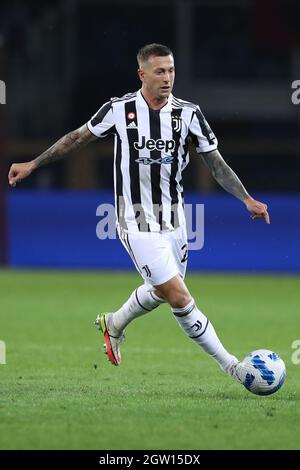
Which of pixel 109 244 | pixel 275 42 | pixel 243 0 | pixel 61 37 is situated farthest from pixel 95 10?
pixel 109 244

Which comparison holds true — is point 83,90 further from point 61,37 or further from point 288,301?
point 288,301

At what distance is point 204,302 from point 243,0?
1637 cm

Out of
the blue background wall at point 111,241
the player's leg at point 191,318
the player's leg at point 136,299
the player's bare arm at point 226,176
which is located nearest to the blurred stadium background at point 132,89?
the blue background wall at point 111,241

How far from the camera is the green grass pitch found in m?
5.71

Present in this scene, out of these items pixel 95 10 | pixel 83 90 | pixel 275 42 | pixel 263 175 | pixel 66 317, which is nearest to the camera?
pixel 66 317

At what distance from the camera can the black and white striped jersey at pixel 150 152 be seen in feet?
23.8

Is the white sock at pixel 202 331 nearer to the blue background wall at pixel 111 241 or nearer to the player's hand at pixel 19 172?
the player's hand at pixel 19 172

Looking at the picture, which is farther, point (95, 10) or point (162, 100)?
point (95, 10)

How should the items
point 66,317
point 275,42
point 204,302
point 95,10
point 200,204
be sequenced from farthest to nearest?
point 95,10 → point 275,42 → point 200,204 → point 204,302 → point 66,317

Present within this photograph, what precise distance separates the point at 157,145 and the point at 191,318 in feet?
3.60

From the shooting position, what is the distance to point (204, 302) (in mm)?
13312

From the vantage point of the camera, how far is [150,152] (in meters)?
7.25

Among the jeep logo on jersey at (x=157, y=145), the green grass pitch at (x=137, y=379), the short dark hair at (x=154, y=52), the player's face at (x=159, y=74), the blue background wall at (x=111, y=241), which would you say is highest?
the short dark hair at (x=154, y=52)

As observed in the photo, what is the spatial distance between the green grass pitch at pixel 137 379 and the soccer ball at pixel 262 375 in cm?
8
